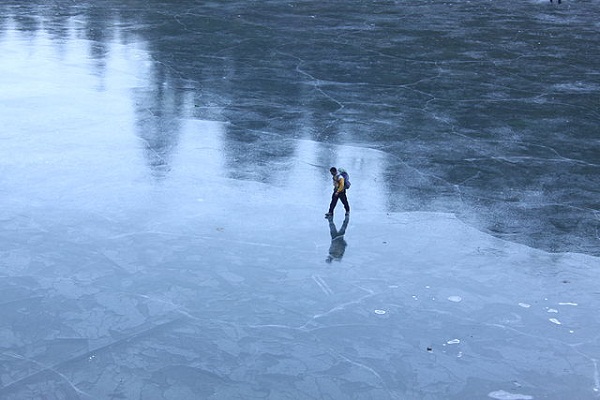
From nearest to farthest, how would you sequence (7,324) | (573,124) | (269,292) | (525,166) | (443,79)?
(7,324) < (269,292) < (525,166) < (573,124) < (443,79)

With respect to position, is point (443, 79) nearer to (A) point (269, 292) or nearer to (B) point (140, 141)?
(B) point (140, 141)

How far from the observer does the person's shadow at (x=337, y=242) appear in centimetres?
1081

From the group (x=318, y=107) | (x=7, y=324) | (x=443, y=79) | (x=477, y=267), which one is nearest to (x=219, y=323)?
(x=7, y=324)

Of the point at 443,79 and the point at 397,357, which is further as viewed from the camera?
the point at 443,79

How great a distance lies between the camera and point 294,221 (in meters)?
11.7

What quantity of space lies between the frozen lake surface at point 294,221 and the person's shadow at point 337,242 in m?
0.10

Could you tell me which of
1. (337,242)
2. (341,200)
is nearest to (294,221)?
(341,200)

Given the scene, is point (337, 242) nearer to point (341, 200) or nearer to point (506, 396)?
point (341, 200)

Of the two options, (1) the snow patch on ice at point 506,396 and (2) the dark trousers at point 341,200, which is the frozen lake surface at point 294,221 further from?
(2) the dark trousers at point 341,200

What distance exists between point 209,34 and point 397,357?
599 inches

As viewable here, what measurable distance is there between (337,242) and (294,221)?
0.82 metres

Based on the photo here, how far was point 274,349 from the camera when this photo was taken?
8.73m

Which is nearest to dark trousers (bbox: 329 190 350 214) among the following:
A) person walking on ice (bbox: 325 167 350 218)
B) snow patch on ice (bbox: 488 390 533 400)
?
person walking on ice (bbox: 325 167 350 218)

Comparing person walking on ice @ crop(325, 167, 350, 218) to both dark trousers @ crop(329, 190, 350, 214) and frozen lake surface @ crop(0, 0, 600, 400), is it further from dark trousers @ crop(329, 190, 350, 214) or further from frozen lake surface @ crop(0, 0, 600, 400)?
frozen lake surface @ crop(0, 0, 600, 400)
